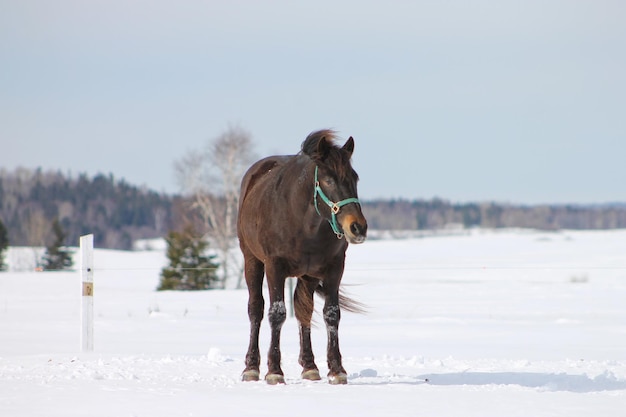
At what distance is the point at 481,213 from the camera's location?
14888 centimetres

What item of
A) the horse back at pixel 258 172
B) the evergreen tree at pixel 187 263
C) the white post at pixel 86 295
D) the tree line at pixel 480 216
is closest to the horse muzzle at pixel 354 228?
the horse back at pixel 258 172

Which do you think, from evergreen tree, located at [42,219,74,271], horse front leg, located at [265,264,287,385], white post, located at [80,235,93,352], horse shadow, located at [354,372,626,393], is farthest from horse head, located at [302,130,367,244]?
evergreen tree, located at [42,219,74,271]

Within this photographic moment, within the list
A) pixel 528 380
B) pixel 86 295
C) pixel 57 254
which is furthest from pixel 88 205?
pixel 528 380

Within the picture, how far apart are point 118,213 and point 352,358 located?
10224 centimetres

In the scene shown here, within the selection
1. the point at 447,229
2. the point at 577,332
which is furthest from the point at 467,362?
the point at 447,229

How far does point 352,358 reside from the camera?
1019 centimetres

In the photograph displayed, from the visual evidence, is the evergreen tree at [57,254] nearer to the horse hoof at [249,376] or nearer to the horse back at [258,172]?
the horse back at [258,172]

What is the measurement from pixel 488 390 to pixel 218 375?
8.38 feet

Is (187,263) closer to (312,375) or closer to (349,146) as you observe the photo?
(312,375)

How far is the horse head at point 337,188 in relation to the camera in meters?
7.42

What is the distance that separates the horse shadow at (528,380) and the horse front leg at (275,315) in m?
0.78

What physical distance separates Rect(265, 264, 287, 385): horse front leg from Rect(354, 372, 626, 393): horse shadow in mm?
779

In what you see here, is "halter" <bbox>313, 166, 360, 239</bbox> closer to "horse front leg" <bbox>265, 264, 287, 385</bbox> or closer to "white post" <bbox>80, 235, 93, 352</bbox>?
"horse front leg" <bbox>265, 264, 287, 385</bbox>

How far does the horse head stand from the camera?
742 centimetres
